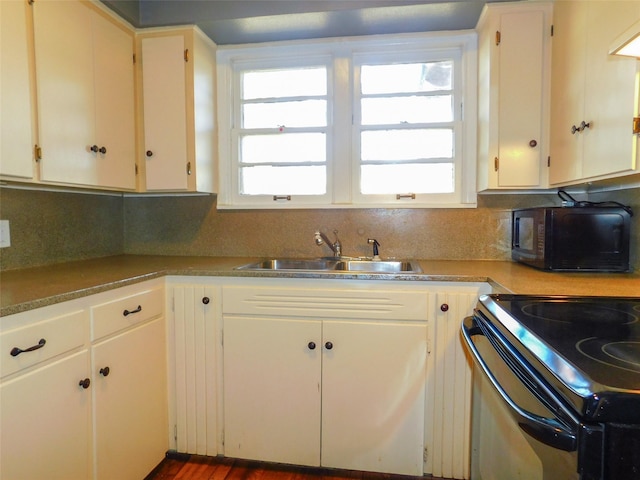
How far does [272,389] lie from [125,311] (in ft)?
2.42

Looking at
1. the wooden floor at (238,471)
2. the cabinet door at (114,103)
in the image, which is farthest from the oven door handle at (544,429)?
the cabinet door at (114,103)

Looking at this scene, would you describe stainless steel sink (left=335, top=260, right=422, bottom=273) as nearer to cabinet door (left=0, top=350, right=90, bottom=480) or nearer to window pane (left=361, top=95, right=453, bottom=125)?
window pane (left=361, top=95, right=453, bottom=125)

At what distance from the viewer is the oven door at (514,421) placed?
2.00 ft

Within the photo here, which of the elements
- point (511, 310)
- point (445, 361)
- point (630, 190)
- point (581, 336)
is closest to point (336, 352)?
point (445, 361)

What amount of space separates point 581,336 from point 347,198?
1.51 m

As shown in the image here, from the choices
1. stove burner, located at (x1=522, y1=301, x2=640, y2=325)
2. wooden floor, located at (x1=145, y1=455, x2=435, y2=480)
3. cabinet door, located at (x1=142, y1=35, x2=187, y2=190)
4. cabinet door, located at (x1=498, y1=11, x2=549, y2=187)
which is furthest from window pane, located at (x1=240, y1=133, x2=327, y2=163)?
wooden floor, located at (x1=145, y1=455, x2=435, y2=480)

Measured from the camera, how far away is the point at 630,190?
159 cm

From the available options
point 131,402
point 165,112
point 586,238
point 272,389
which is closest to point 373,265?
point 272,389

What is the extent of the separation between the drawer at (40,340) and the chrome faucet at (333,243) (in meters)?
1.19

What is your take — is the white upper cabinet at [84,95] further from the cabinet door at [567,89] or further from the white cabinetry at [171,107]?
the cabinet door at [567,89]

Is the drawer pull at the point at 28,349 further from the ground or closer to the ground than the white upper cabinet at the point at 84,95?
closer to the ground

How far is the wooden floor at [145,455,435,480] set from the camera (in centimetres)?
164

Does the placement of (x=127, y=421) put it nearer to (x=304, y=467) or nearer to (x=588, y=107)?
(x=304, y=467)

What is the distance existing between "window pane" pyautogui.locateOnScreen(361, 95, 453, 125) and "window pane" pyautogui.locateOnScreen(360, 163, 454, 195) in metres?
0.27
